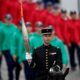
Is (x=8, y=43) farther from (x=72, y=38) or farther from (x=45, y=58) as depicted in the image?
(x=45, y=58)

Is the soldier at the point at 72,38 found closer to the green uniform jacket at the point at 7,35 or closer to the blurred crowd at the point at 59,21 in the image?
the blurred crowd at the point at 59,21

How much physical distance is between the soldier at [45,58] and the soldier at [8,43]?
446 cm

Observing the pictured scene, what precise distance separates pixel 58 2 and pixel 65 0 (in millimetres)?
850

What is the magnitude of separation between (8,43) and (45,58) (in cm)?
503

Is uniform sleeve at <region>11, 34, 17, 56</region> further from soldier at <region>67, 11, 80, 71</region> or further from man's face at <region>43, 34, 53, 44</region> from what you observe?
man's face at <region>43, 34, 53, 44</region>

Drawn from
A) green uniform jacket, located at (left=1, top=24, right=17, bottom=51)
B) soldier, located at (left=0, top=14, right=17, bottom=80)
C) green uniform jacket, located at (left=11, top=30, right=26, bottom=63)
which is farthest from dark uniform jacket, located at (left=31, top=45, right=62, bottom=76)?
green uniform jacket, located at (left=1, top=24, right=17, bottom=51)

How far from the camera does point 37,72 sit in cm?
1034

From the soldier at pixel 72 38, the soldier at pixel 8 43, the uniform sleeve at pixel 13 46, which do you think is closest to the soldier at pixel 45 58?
the uniform sleeve at pixel 13 46

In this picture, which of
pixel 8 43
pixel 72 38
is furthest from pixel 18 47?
pixel 72 38

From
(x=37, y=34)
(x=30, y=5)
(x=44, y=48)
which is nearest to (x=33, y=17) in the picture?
(x=30, y=5)

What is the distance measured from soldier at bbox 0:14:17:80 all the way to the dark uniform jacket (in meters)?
4.47

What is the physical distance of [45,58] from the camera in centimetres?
1028

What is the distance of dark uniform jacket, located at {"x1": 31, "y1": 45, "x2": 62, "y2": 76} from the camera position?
33.5ft

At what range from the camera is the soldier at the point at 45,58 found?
10211 mm
